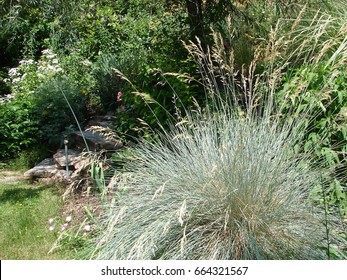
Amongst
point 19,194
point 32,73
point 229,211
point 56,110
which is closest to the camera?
point 229,211

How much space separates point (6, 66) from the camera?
32.2 feet

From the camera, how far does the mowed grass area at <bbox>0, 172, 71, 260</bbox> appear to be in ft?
12.0

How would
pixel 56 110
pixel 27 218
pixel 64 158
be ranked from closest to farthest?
pixel 27 218 → pixel 64 158 → pixel 56 110

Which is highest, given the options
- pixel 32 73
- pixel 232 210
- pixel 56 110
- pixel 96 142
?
pixel 32 73

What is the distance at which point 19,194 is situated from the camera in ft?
16.9

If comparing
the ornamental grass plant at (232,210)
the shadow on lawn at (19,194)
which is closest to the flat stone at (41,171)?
the shadow on lawn at (19,194)

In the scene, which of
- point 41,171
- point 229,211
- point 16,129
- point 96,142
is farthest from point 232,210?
point 16,129

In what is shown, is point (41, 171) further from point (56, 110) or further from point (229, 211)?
point (229, 211)

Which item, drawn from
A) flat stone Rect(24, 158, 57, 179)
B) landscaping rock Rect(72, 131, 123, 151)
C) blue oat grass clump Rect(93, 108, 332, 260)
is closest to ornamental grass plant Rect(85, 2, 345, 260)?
blue oat grass clump Rect(93, 108, 332, 260)

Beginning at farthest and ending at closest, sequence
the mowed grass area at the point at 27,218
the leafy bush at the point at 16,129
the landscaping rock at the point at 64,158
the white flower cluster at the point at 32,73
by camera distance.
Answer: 1. the white flower cluster at the point at 32,73
2. the leafy bush at the point at 16,129
3. the landscaping rock at the point at 64,158
4. the mowed grass area at the point at 27,218

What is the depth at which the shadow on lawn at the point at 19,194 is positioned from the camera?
495 cm

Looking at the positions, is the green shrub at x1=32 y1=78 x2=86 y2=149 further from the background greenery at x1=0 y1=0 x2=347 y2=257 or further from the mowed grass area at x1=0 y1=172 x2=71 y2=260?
the mowed grass area at x1=0 y1=172 x2=71 y2=260

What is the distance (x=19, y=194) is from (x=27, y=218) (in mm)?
855

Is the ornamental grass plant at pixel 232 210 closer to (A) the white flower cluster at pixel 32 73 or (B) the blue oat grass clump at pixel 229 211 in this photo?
(B) the blue oat grass clump at pixel 229 211
